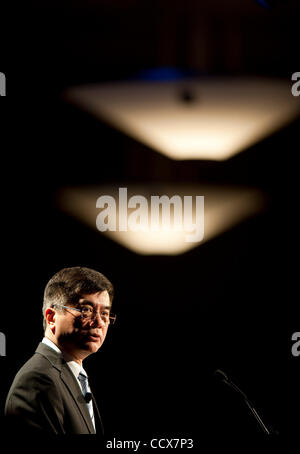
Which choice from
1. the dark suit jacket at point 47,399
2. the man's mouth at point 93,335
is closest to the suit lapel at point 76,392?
the dark suit jacket at point 47,399

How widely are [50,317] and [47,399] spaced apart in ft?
1.05

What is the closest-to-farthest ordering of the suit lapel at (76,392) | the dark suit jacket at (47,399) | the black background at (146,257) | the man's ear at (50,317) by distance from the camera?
the dark suit jacket at (47,399)
the suit lapel at (76,392)
the man's ear at (50,317)
the black background at (146,257)

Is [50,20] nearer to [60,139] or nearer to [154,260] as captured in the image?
[60,139]

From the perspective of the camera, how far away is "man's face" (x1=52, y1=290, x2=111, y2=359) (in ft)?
6.23

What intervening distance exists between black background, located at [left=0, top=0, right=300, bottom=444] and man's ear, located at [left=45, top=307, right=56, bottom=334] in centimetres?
85

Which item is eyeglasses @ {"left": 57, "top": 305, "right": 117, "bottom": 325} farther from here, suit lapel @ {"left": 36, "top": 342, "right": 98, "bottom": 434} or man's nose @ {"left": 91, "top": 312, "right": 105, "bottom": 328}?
suit lapel @ {"left": 36, "top": 342, "right": 98, "bottom": 434}

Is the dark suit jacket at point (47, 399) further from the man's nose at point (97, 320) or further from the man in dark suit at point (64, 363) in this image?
the man's nose at point (97, 320)

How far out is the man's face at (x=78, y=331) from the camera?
1899 mm

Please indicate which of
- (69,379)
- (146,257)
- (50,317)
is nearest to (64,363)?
(69,379)

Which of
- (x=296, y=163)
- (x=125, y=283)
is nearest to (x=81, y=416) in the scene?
(x=125, y=283)

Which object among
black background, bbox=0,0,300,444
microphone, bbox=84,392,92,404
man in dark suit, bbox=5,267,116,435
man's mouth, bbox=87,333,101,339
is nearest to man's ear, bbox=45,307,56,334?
man in dark suit, bbox=5,267,116,435

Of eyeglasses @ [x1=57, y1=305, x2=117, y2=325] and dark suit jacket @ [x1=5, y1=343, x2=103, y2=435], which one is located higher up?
eyeglasses @ [x1=57, y1=305, x2=117, y2=325]

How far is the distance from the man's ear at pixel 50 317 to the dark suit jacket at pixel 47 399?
0.08m

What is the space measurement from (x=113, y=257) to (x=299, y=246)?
96 cm
